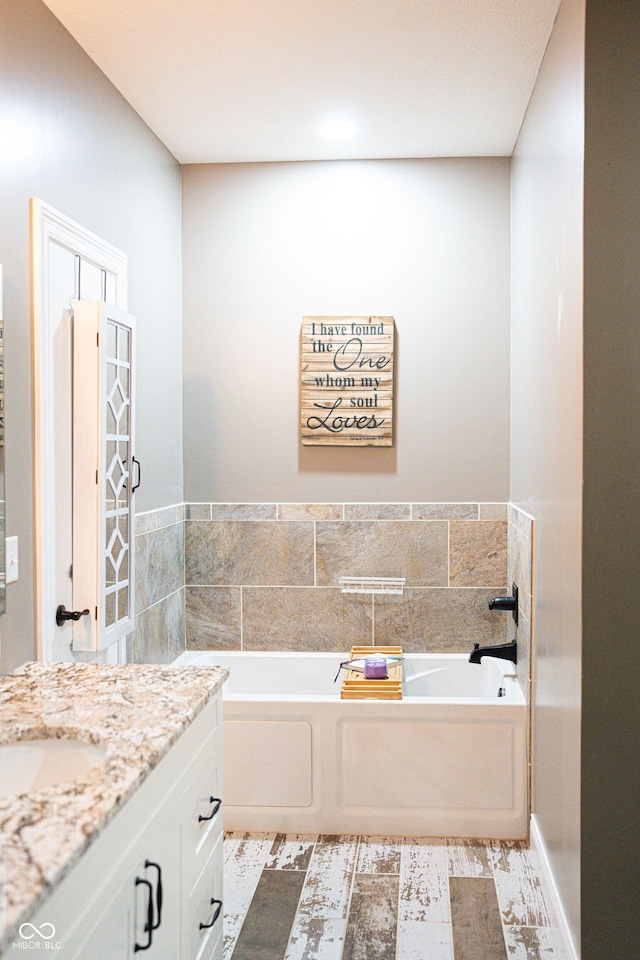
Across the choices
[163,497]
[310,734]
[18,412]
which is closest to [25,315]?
[18,412]

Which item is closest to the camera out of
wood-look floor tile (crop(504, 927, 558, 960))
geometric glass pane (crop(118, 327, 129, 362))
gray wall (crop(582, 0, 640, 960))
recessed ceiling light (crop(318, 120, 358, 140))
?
gray wall (crop(582, 0, 640, 960))

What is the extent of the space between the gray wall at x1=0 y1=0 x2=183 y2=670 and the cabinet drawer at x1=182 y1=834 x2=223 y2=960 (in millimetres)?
765

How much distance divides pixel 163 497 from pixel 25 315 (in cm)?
153

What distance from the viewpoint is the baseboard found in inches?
91.0

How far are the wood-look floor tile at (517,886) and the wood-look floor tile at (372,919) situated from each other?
355mm

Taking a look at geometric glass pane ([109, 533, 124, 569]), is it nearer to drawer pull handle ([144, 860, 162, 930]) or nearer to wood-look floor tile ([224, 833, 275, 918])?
wood-look floor tile ([224, 833, 275, 918])

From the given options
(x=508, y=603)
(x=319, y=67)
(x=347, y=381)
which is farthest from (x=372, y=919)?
(x=319, y=67)

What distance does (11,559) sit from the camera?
2299mm

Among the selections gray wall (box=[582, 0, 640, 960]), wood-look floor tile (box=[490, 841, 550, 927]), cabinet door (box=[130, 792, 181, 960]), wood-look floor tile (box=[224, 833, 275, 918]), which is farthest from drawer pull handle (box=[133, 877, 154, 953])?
wood-look floor tile (box=[490, 841, 550, 927])

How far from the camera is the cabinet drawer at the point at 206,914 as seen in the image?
181cm

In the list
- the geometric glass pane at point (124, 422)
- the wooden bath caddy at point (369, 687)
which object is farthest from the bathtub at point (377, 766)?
the geometric glass pane at point (124, 422)

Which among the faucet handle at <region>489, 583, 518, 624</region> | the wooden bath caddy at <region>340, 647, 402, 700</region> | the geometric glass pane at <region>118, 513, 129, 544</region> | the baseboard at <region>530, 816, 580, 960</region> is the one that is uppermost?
the geometric glass pane at <region>118, 513, 129, 544</region>

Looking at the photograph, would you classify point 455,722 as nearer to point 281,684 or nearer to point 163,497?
point 281,684

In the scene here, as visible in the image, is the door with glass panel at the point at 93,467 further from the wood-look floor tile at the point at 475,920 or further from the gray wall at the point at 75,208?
the wood-look floor tile at the point at 475,920
